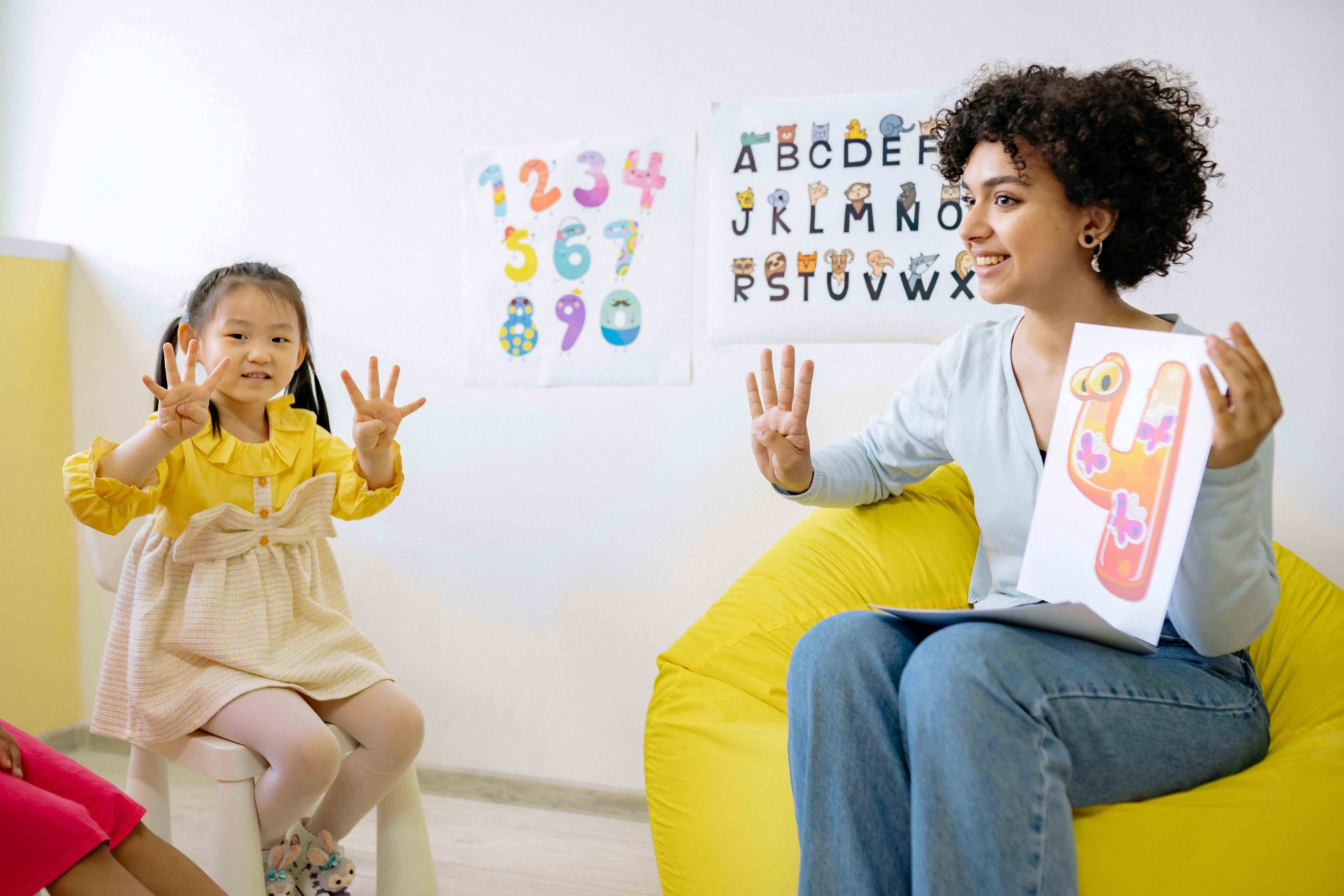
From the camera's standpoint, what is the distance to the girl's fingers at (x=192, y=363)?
1424 millimetres

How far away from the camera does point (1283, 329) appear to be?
1658 mm

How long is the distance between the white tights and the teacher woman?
639 millimetres

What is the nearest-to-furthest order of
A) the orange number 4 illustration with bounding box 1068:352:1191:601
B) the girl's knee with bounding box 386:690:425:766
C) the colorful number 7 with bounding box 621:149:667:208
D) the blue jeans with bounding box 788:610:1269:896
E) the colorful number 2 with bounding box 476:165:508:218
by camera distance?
1. the blue jeans with bounding box 788:610:1269:896
2. the orange number 4 illustration with bounding box 1068:352:1191:601
3. the girl's knee with bounding box 386:690:425:766
4. the colorful number 7 with bounding box 621:149:667:208
5. the colorful number 2 with bounding box 476:165:508:218

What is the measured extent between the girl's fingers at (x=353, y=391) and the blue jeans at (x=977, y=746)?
75 centimetres

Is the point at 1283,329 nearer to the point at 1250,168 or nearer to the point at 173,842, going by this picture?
the point at 1250,168

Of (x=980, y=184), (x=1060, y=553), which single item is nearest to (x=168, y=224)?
(x=980, y=184)

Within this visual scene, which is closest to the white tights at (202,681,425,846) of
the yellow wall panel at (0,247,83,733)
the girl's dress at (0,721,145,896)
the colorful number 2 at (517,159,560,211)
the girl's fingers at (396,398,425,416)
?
the girl's dress at (0,721,145,896)

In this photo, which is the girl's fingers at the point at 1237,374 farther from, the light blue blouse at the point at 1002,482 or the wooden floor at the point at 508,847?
the wooden floor at the point at 508,847

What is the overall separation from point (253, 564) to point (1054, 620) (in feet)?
3.71

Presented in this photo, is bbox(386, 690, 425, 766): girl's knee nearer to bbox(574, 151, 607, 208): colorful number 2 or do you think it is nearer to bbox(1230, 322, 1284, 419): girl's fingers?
bbox(574, 151, 607, 208): colorful number 2

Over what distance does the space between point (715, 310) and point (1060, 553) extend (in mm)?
932

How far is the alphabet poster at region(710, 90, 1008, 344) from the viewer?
179 centimetres

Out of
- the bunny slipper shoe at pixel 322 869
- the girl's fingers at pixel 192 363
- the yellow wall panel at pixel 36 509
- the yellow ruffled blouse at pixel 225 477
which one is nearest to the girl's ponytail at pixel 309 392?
the yellow ruffled blouse at pixel 225 477

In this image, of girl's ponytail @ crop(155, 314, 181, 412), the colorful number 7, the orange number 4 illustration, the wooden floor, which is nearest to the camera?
the orange number 4 illustration
